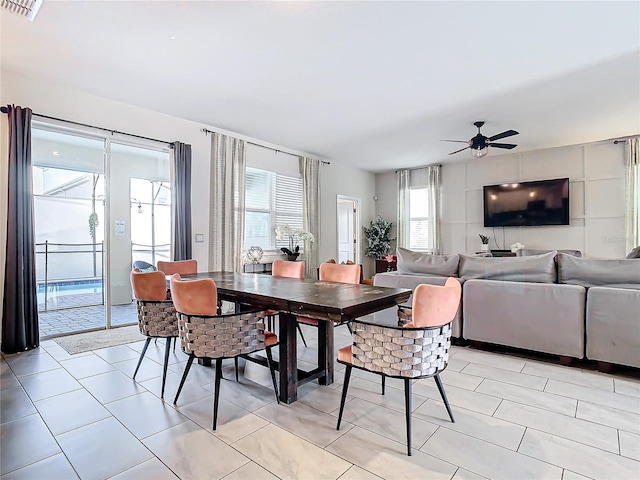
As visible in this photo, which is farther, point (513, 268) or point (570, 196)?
point (570, 196)

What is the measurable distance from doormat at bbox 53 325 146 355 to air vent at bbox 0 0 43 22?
2.78 m

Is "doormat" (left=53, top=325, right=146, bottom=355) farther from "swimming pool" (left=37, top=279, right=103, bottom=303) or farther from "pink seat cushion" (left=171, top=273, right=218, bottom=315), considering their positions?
"pink seat cushion" (left=171, top=273, right=218, bottom=315)

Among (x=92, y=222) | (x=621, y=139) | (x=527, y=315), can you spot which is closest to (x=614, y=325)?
(x=527, y=315)

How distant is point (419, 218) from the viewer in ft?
26.2

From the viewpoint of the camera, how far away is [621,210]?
18.9 feet

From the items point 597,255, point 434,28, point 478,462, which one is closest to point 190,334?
point 478,462

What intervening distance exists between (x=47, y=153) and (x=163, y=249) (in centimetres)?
176

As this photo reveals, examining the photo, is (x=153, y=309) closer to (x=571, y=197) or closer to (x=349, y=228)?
(x=349, y=228)

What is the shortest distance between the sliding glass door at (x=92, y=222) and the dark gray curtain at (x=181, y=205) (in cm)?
26

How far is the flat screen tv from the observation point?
6.19m

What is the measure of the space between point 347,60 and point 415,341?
102 inches

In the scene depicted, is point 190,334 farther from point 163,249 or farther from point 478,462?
point 163,249

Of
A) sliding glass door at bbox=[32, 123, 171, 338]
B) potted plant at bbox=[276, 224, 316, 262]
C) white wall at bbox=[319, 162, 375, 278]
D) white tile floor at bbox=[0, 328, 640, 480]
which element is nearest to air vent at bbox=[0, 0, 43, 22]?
sliding glass door at bbox=[32, 123, 171, 338]

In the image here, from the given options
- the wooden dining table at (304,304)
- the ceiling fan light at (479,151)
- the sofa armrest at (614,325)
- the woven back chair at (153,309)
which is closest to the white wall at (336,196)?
the ceiling fan light at (479,151)
